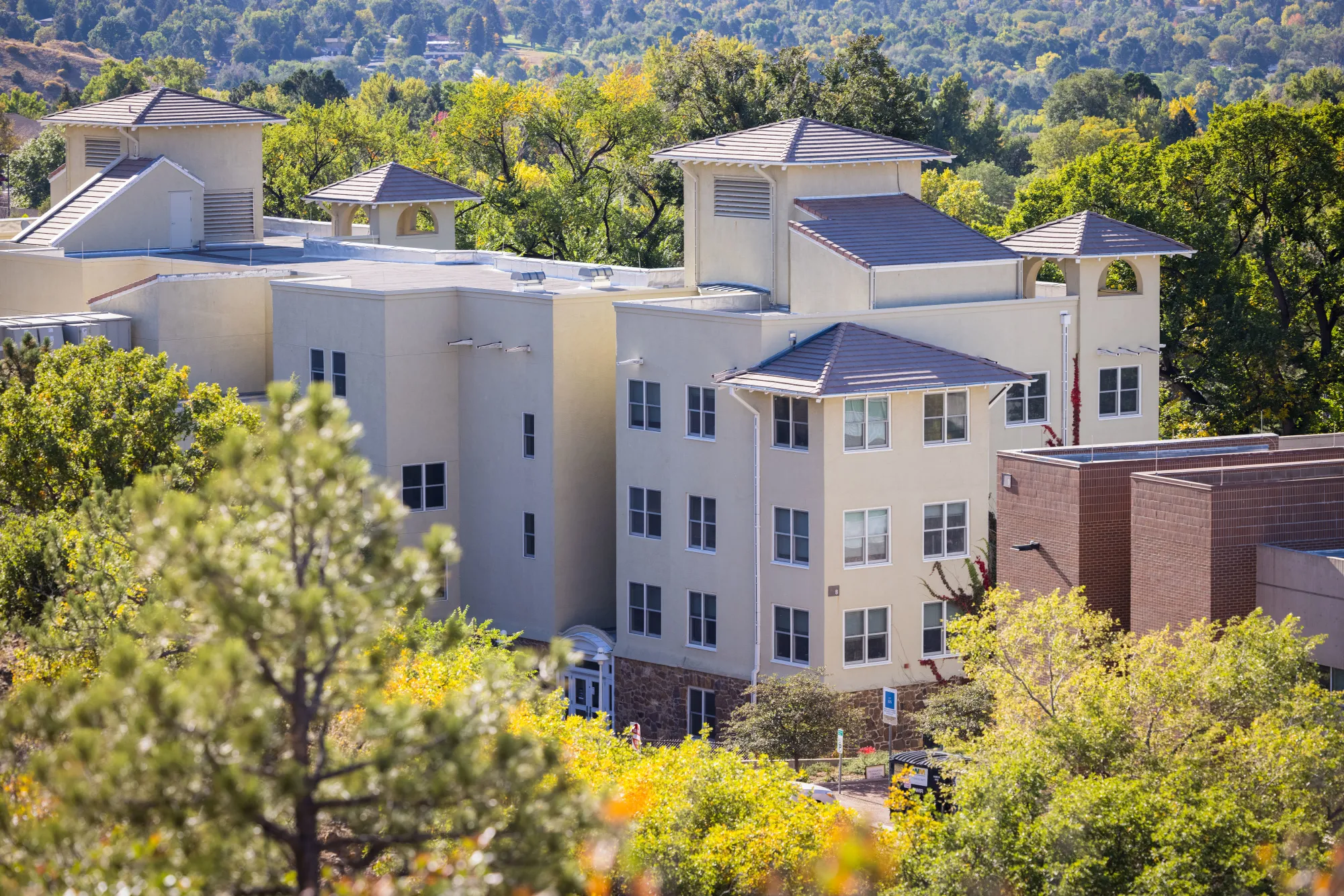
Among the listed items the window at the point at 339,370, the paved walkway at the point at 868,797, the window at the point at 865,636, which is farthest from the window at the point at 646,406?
the paved walkway at the point at 868,797

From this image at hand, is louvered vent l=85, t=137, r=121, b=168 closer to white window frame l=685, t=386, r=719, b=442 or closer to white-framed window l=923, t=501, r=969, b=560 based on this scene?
white window frame l=685, t=386, r=719, b=442

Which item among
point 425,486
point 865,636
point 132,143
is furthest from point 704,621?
point 132,143

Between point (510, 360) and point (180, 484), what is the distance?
12866 millimetres

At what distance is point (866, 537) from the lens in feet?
148

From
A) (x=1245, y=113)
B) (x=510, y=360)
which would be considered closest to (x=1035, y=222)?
(x=1245, y=113)

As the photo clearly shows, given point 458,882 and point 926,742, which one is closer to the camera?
point 458,882

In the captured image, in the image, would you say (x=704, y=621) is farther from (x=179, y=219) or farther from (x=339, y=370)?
(x=179, y=219)

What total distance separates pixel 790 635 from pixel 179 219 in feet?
92.4

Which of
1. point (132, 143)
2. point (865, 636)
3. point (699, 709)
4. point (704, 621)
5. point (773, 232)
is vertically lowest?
point (699, 709)

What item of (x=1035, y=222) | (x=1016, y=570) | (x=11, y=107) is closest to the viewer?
(x=1016, y=570)

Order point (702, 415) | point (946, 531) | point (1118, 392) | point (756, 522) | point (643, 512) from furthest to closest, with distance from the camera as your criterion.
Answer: point (1118, 392) → point (643, 512) → point (702, 415) → point (946, 531) → point (756, 522)

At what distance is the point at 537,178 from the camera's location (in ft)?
387

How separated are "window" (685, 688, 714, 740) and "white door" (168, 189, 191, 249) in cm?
2602

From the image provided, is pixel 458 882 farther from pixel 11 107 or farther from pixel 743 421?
pixel 11 107
